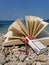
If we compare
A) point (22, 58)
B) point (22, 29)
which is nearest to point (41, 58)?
point (22, 58)

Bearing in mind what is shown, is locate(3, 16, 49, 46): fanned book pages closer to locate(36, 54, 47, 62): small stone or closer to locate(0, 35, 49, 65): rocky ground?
locate(0, 35, 49, 65): rocky ground

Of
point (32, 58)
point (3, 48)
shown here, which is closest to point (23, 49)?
point (3, 48)

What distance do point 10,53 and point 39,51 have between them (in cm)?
40

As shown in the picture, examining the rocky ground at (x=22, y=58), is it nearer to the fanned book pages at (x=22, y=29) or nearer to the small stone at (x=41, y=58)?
the small stone at (x=41, y=58)

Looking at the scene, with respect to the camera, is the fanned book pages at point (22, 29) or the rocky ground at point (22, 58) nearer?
the rocky ground at point (22, 58)

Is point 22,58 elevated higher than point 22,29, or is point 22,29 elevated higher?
point 22,29

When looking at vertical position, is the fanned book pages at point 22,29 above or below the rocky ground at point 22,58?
above

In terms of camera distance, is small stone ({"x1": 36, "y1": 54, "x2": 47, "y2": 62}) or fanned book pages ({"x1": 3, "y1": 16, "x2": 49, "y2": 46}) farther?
fanned book pages ({"x1": 3, "y1": 16, "x2": 49, "y2": 46})

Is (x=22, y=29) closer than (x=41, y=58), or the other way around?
(x=41, y=58)

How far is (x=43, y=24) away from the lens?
3.46 m

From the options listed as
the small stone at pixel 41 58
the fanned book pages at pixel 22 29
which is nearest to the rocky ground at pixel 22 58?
the small stone at pixel 41 58

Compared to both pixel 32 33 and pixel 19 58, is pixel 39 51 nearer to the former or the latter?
pixel 19 58

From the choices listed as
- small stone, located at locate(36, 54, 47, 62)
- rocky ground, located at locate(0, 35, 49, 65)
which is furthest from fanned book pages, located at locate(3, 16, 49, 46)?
small stone, located at locate(36, 54, 47, 62)

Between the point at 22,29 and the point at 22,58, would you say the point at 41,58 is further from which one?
the point at 22,29
